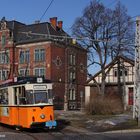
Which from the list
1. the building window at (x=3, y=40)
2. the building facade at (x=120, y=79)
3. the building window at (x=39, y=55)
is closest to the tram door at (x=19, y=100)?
the building facade at (x=120, y=79)

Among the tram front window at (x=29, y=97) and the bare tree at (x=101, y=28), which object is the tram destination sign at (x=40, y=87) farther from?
the bare tree at (x=101, y=28)

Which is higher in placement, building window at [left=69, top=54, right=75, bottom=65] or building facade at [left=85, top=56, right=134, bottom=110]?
building window at [left=69, top=54, right=75, bottom=65]

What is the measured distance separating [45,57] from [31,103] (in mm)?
50324

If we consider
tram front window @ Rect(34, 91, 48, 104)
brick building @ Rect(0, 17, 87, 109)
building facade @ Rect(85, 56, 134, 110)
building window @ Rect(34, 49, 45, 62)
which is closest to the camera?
tram front window @ Rect(34, 91, 48, 104)

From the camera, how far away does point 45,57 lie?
72.9 metres

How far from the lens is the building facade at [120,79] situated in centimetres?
6091

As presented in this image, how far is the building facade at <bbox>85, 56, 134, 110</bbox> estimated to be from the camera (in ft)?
200

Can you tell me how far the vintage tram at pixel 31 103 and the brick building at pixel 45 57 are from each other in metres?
46.5

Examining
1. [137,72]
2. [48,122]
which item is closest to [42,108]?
[48,122]

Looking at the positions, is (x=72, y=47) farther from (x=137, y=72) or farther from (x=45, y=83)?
(x=45, y=83)

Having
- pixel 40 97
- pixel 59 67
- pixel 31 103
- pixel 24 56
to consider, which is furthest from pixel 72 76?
pixel 31 103

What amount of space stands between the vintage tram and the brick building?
46.5 meters

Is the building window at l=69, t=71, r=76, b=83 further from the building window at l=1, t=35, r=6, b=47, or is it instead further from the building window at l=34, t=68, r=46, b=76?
the building window at l=1, t=35, r=6, b=47

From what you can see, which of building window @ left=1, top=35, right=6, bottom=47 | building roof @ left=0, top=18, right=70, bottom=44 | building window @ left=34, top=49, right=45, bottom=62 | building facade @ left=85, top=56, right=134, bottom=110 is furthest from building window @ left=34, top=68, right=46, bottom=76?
building facade @ left=85, top=56, right=134, bottom=110
